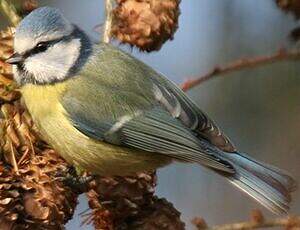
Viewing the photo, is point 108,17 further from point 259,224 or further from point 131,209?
point 259,224

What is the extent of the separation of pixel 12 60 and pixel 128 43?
0.27 meters

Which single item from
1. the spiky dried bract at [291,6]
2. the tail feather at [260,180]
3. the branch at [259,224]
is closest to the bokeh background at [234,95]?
the tail feather at [260,180]

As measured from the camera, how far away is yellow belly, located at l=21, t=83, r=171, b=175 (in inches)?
65.7

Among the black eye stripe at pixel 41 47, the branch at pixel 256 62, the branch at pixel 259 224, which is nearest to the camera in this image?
the branch at pixel 259 224

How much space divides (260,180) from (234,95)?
838 mm

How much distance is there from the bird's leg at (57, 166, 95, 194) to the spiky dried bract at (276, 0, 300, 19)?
0.57 m

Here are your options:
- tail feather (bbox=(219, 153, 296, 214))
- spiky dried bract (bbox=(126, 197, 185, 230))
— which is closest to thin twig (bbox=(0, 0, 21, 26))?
spiky dried bract (bbox=(126, 197, 185, 230))

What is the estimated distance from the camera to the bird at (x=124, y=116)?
1794 millimetres

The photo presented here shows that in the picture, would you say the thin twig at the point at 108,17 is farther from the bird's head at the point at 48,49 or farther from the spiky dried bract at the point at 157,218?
the spiky dried bract at the point at 157,218

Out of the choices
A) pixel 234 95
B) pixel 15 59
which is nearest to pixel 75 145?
pixel 15 59

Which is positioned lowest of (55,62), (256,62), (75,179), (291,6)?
(75,179)

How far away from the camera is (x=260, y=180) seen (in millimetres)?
1863

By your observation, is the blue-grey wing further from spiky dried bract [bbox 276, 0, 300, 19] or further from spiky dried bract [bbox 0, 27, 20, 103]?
spiky dried bract [bbox 276, 0, 300, 19]

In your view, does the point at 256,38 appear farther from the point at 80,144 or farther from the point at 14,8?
the point at 14,8
